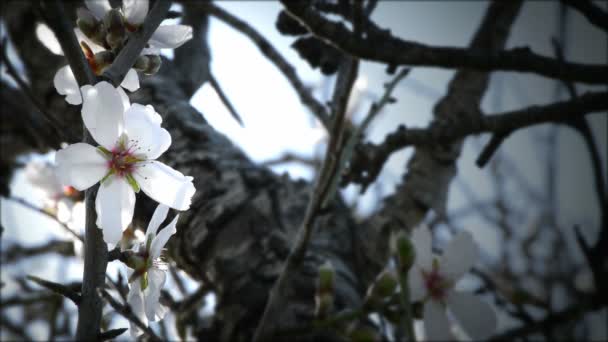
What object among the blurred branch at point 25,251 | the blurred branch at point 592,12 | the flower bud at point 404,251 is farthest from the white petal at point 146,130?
the blurred branch at point 25,251

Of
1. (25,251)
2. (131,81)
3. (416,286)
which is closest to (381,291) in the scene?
(416,286)

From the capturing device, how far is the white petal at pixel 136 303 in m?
0.44

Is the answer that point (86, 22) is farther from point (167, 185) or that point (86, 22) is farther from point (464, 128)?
point (464, 128)

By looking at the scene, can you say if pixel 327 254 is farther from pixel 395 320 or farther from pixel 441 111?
pixel 441 111

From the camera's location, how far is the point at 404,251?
560mm

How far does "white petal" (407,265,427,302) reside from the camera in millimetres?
627

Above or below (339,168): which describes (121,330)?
below

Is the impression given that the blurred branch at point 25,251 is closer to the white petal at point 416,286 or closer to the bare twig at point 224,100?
the bare twig at point 224,100

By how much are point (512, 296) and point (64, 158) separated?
863 mm

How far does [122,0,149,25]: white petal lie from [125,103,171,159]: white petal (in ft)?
0.37

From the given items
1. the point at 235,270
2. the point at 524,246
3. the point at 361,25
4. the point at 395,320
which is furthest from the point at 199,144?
the point at 524,246

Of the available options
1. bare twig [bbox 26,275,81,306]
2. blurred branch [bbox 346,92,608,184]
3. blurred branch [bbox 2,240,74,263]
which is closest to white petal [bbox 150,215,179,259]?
bare twig [bbox 26,275,81,306]

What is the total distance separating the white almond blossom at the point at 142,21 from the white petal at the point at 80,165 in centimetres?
15

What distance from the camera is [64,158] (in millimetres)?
329
